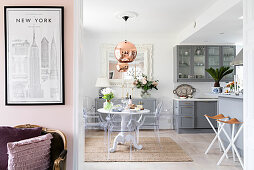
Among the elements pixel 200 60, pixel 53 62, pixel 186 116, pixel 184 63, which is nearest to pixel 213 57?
pixel 200 60

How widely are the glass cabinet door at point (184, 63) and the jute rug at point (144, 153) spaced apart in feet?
6.99

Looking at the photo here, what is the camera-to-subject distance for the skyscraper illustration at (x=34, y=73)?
2.16 m

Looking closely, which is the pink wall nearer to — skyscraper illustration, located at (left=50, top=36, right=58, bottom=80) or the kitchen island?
skyscraper illustration, located at (left=50, top=36, right=58, bottom=80)

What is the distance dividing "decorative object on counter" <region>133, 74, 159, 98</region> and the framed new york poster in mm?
3887

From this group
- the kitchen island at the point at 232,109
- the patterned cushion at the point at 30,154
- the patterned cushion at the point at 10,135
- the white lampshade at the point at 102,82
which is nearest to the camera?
the patterned cushion at the point at 30,154

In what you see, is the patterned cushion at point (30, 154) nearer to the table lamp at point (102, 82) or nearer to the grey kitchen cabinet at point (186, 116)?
the table lamp at point (102, 82)

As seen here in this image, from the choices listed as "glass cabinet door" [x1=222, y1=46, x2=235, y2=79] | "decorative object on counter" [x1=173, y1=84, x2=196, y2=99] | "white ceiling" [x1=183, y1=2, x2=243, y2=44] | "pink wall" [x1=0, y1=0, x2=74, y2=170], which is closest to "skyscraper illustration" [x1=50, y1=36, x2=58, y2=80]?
"pink wall" [x1=0, y1=0, x2=74, y2=170]

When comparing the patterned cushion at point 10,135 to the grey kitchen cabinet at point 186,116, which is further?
the grey kitchen cabinet at point 186,116

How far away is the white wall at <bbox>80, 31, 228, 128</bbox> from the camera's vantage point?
6.23m

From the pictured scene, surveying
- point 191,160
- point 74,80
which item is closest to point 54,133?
point 74,80

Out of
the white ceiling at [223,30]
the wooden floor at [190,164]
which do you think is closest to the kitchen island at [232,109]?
the wooden floor at [190,164]

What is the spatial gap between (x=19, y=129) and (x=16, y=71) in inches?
23.4

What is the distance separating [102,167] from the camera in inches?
129

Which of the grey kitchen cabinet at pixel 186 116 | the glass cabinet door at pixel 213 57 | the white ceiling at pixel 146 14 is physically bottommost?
the grey kitchen cabinet at pixel 186 116
